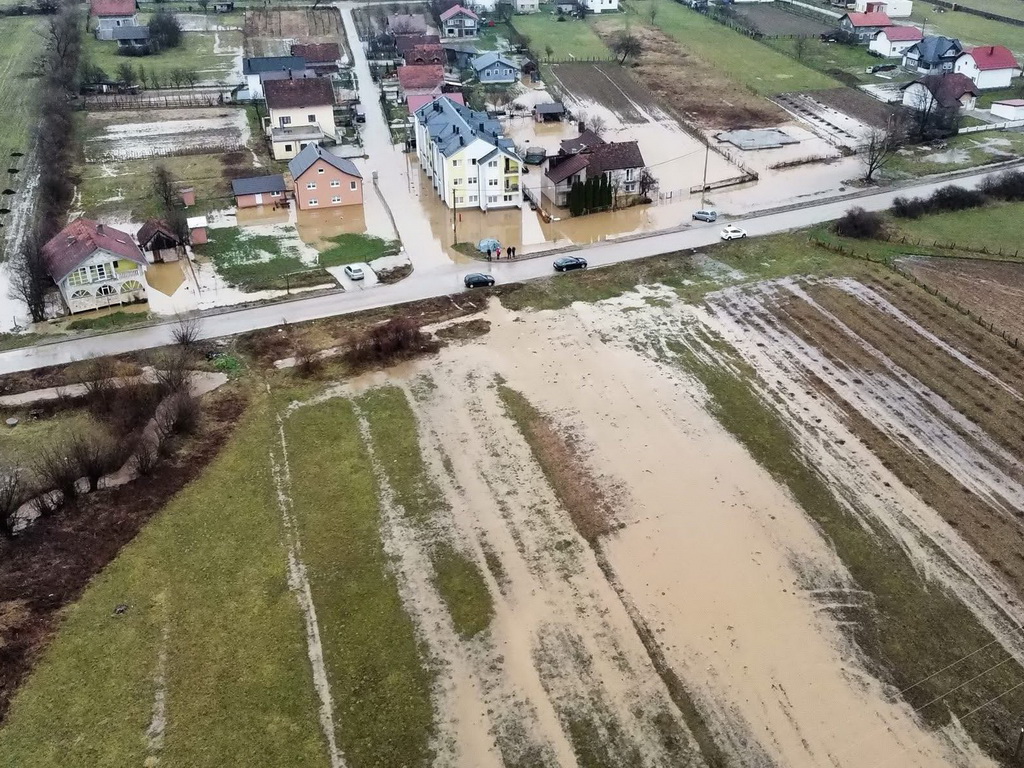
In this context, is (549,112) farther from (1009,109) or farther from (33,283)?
(33,283)

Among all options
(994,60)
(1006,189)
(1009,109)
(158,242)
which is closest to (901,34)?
(994,60)

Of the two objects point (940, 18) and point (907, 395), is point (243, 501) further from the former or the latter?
point (940, 18)

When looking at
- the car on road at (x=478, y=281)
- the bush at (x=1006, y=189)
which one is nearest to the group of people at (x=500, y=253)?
the car on road at (x=478, y=281)

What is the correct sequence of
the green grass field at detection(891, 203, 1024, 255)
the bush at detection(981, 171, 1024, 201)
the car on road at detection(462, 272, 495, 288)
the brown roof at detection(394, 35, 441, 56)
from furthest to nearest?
the brown roof at detection(394, 35, 441, 56) → the bush at detection(981, 171, 1024, 201) → the green grass field at detection(891, 203, 1024, 255) → the car on road at detection(462, 272, 495, 288)

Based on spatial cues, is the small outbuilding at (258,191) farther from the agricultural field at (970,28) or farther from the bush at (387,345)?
the agricultural field at (970,28)

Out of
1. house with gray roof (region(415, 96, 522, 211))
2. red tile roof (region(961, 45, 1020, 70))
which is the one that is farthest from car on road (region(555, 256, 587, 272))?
red tile roof (region(961, 45, 1020, 70))

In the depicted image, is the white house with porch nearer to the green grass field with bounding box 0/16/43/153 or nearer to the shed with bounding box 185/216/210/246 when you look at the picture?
the shed with bounding box 185/216/210/246
